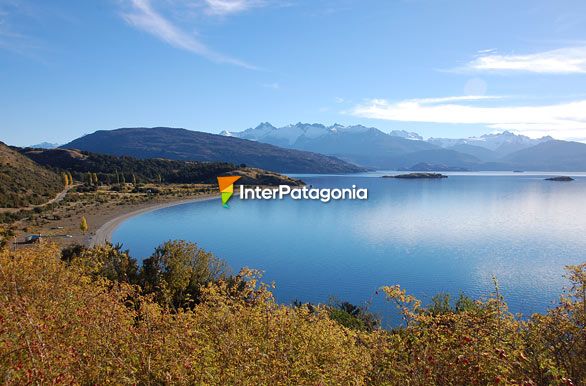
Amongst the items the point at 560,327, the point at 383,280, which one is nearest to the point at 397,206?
the point at 383,280

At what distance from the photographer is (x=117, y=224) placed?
4434 inches

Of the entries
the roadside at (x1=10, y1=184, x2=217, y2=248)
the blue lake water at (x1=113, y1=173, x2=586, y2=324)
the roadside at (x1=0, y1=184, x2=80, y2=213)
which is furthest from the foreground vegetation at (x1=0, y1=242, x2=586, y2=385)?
the roadside at (x1=0, y1=184, x2=80, y2=213)

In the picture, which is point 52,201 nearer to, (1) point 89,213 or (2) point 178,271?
(1) point 89,213

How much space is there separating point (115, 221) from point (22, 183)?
151ft

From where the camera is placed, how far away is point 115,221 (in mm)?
115750

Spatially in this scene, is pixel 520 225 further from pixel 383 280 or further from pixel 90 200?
pixel 90 200

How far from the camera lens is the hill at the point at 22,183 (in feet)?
390

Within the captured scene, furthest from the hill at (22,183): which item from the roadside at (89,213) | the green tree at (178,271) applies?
the green tree at (178,271)

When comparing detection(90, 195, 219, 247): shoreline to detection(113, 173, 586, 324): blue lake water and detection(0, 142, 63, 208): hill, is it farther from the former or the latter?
detection(0, 142, 63, 208): hill

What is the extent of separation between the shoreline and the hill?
27.0m

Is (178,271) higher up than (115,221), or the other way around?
(178,271)

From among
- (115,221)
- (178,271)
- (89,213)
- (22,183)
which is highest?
(22,183)

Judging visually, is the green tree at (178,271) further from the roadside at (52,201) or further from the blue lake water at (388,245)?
the roadside at (52,201)

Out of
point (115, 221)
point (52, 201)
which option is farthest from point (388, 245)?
point (52, 201)
